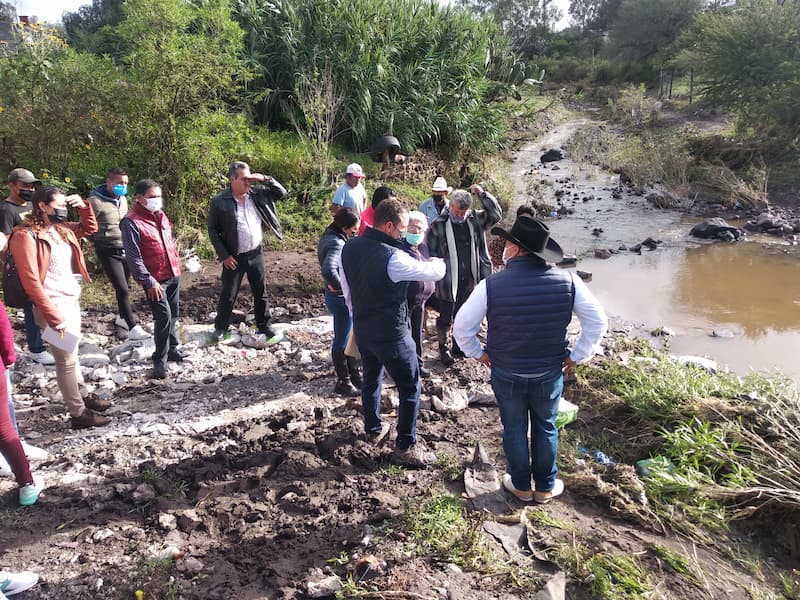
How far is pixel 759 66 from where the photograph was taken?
16.8m

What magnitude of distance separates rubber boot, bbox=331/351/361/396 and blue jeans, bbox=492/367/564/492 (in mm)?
1850

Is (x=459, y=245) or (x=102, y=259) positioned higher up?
(x=102, y=259)

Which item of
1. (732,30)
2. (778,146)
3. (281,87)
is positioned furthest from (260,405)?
(732,30)

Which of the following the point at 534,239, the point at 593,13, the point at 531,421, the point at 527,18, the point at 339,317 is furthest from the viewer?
the point at 593,13

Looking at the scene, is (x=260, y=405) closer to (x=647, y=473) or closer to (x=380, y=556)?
(x=380, y=556)

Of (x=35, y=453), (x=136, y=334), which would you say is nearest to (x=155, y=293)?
(x=136, y=334)

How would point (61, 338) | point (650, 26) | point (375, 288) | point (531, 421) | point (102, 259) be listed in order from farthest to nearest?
point (650, 26)
point (102, 259)
point (61, 338)
point (375, 288)
point (531, 421)

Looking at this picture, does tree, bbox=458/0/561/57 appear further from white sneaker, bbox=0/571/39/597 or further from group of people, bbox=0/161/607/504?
white sneaker, bbox=0/571/39/597

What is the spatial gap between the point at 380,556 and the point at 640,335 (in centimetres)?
542

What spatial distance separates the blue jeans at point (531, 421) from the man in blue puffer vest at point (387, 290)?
64cm

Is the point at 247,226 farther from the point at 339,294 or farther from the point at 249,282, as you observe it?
the point at 339,294

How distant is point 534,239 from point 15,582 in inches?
123

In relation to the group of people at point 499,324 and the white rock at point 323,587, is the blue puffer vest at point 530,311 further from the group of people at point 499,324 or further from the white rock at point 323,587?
the white rock at point 323,587

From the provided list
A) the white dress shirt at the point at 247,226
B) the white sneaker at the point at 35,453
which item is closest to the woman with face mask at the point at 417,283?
the white dress shirt at the point at 247,226
